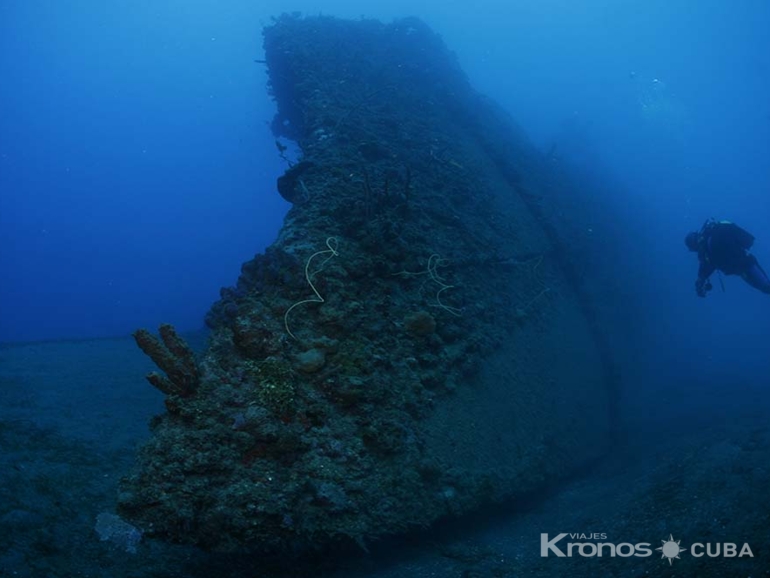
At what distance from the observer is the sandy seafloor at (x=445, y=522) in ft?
9.85

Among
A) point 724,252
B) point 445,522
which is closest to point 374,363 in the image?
point 445,522

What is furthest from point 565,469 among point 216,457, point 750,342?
point 750,342

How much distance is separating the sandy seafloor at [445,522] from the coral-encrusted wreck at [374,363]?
35 centimetres

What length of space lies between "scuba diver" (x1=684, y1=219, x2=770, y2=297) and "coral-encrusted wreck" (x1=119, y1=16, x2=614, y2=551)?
3.23 metres

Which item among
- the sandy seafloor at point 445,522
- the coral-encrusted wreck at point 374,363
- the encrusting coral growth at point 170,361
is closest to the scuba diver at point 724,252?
the coral-encrusted wreck at point 374,363

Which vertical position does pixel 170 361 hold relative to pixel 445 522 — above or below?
above

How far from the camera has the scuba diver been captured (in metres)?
9.12

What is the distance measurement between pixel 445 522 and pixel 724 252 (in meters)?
9.00

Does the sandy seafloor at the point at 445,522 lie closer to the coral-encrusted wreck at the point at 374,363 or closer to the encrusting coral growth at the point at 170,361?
the coral-encrusted wreck at the point at 374,363

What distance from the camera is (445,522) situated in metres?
3.72

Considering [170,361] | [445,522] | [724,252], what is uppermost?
[724,252]

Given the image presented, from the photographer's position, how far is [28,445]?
4.45 m

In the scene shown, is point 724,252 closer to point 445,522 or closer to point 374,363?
point 445,522

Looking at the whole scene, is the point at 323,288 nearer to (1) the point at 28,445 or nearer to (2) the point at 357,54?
(1) the point at 28,445
